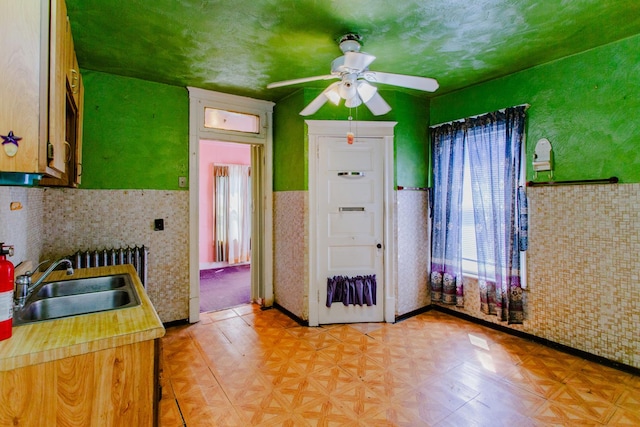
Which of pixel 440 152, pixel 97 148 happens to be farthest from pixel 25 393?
pixel 440 152

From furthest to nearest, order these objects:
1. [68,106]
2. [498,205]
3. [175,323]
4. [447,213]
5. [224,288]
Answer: [224,288] → [447,213] → [175,323] → [498,205] → [68,106]

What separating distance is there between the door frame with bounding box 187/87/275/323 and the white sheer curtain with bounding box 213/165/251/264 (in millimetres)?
2506

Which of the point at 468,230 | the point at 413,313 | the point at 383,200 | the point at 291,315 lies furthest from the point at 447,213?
the point at 291,315

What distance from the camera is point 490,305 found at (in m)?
3.23

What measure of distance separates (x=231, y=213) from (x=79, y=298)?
4.69m

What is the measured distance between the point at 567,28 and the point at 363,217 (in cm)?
228

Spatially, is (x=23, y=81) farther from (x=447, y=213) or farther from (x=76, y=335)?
(x=447, y=213)

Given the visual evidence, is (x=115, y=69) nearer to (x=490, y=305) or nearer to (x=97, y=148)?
(x=97, y=148)

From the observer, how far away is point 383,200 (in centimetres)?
352

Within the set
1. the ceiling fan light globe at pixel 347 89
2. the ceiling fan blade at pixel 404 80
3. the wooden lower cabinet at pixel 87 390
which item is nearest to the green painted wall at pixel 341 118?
the ceiling fan light globe at pixel 347 89

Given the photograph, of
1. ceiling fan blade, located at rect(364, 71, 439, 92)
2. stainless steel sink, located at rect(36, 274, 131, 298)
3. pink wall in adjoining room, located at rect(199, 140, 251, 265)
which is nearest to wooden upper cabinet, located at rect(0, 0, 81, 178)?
stainless steel sink, located at rect(36, 274, 131, 298)

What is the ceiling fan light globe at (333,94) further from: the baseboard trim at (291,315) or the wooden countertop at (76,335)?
the baseboard trim at (291,315)

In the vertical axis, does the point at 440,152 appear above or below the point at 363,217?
above

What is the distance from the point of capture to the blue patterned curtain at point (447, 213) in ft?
11.6
